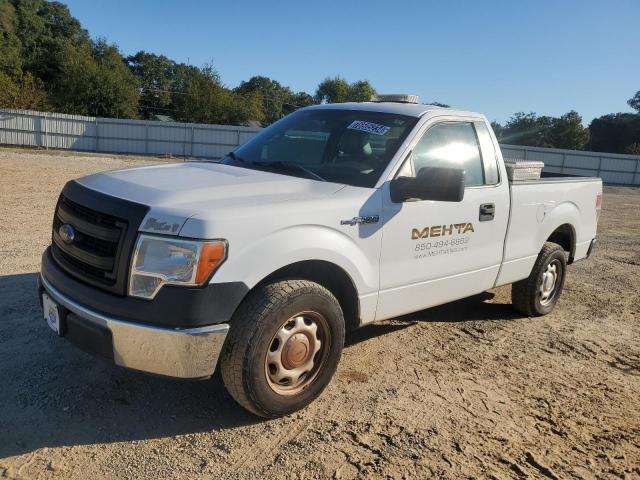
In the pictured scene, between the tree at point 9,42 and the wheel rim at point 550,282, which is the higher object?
the tree at point 9,42

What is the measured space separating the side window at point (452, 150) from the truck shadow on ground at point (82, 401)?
226 cm

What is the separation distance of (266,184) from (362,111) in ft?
4.45

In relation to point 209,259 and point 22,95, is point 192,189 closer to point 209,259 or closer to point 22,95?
point 209,259

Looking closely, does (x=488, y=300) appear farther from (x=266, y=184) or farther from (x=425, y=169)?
(x=266, y=184)

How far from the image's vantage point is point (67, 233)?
329 cm

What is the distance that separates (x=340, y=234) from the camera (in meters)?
3.43

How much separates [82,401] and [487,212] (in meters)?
3.30

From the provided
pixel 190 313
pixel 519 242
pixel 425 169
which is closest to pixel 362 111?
pixel 425 169

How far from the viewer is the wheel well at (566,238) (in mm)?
5848

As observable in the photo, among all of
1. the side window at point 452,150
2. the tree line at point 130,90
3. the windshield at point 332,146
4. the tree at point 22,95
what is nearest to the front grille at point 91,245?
the windshield at point 332,146

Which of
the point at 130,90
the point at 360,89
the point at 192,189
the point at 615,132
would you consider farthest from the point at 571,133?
the point at 192,189

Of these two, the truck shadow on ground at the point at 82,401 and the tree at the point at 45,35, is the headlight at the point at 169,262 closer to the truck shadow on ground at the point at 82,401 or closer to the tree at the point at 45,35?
the truck shadow on ground at the point at 82,401

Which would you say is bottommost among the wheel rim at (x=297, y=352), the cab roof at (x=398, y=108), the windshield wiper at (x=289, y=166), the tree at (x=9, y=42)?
the wheel rim at (x=297, y=352)

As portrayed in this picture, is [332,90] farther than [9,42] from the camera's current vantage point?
Yes
